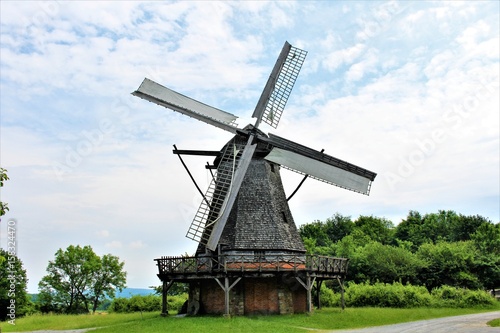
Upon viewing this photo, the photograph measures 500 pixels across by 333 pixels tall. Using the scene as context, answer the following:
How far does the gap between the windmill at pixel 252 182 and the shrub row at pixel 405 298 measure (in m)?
9.57

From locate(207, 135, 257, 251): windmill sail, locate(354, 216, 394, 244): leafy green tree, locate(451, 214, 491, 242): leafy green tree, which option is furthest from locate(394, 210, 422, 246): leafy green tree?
locate(207, 135, 257, 251): windmill sail

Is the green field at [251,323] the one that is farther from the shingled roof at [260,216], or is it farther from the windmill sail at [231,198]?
the windmill sail at [231,198]

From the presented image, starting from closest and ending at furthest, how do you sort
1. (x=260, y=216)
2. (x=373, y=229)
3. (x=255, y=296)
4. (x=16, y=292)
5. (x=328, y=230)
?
(x=255, y=296), (x=260, y=216), (x=16, y=292), (x=373, y=229), (x=328, y=230)

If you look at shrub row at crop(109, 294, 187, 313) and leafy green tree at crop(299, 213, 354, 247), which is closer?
shrub row at crop(109, 294, 187, 313)

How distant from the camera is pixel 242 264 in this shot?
20797mm

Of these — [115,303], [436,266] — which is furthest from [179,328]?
[436,266]

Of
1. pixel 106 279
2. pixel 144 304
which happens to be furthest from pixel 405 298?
pixel 106 279

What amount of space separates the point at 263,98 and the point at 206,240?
7.64m

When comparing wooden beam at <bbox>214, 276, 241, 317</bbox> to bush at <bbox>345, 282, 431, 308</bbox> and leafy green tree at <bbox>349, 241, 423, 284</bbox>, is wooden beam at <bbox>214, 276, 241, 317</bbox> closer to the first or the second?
bush at <bbox>345, 282, 431, 308</bbox>

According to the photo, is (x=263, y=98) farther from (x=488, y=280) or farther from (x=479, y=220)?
(x=479, y=220)

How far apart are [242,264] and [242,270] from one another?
0.93 feet

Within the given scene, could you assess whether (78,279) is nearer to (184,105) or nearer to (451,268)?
(184,105)

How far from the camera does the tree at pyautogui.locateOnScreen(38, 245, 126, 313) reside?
36625 mm

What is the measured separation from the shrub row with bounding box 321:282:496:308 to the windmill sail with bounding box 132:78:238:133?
14.4 meters
